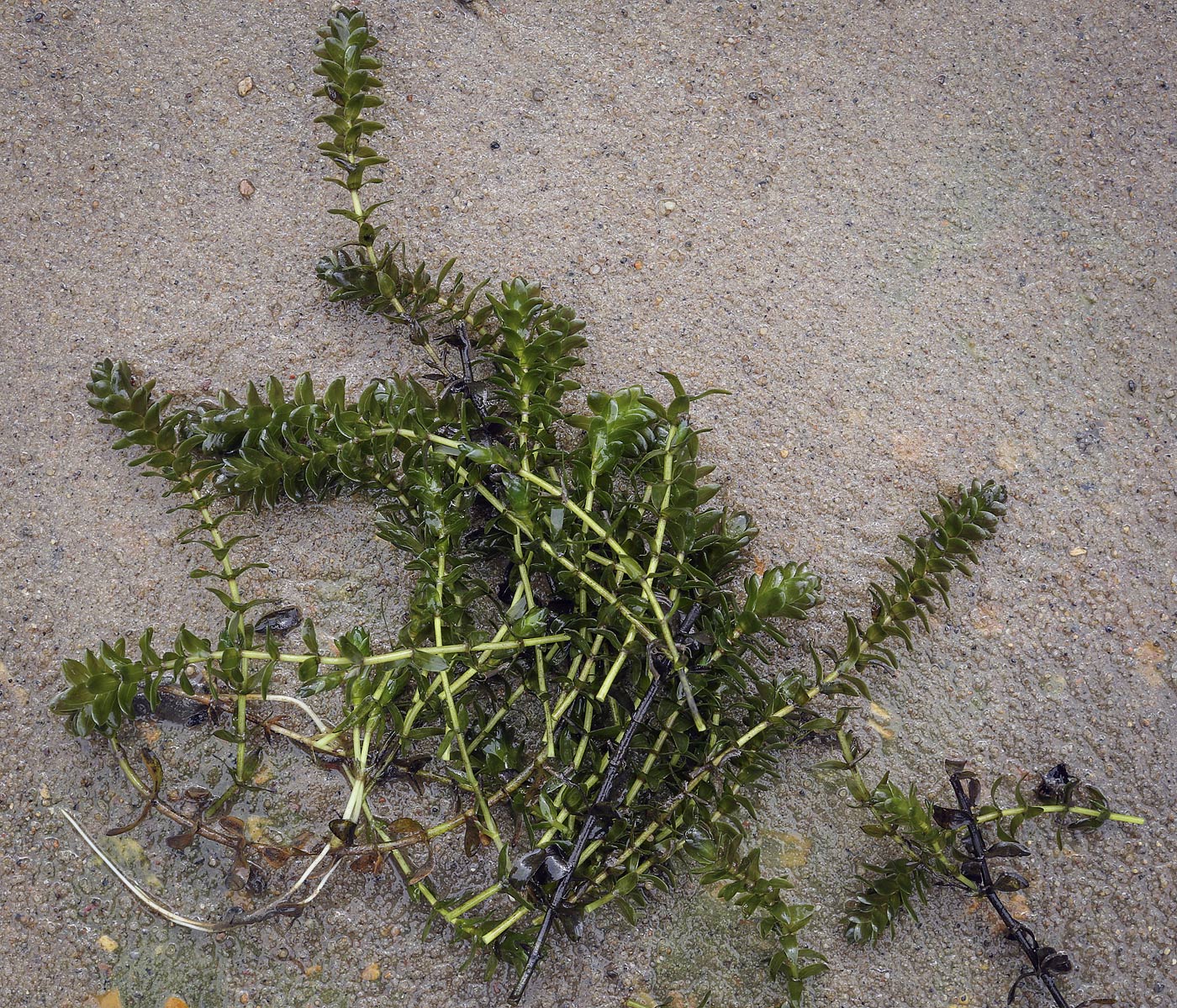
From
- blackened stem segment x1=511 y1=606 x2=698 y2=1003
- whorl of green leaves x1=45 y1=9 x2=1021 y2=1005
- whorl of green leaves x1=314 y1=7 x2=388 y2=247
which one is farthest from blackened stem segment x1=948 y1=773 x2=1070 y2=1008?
whorl of green leaves x1=314 y1=7 x2=388 y2=247

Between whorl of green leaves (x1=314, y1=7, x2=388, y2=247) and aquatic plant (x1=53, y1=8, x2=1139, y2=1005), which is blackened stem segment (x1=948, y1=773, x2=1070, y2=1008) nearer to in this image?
aquatic plant (x1=53, y1=8, x2=1139, y2=1005)

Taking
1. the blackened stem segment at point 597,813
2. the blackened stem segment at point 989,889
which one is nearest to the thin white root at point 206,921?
the blackened stem segment at point 597,813

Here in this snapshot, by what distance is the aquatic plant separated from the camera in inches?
63.8

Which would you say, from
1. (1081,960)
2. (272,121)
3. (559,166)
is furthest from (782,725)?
(272,121)

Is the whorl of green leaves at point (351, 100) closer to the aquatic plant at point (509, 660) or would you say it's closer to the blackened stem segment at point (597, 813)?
the aquatic plant at point (509, 660)

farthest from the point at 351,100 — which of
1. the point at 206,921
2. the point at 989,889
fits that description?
the point at 989,889

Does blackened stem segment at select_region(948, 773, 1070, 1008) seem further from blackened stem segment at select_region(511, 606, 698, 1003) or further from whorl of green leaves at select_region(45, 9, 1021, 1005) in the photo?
blackened stem segment at select_region(511, 606, 698, 1003)

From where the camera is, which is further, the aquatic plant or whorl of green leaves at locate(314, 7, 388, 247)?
whorl of green leaves at locate(314, 7, 388, 247)

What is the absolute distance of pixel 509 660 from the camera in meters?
1.68

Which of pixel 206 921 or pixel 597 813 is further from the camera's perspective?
pixel 206 921

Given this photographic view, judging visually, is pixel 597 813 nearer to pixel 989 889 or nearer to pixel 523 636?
pixel 523 636

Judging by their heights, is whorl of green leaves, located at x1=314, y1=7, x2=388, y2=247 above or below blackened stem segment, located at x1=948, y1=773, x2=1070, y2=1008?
above

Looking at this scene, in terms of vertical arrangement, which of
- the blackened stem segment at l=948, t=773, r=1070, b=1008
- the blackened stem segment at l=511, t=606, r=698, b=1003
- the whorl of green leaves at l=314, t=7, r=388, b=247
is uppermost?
the whorl of green leaves at l=314, t=7, r=388, b=247

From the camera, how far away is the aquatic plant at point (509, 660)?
1621mm
